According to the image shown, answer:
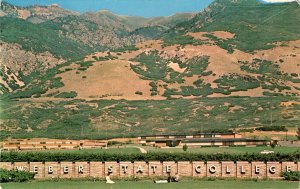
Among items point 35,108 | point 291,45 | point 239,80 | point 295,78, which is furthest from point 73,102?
point 291,45

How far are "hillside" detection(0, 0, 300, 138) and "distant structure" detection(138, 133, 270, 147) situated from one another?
8046 millimetres

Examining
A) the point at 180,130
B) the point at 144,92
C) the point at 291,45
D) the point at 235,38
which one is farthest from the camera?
the point at 235,38

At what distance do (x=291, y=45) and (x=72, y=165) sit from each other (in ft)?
403

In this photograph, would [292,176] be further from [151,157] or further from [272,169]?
[151,157]

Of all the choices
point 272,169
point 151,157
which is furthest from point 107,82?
point 272,169

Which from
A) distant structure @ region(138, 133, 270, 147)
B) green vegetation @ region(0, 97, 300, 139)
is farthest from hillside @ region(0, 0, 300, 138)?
distant structure @ region(138, 133, 270, 147)

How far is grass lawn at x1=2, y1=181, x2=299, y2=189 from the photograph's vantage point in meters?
40.4

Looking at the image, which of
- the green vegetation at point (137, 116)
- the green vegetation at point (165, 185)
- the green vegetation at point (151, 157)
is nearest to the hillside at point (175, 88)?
the green vegetation at point (137, 116)

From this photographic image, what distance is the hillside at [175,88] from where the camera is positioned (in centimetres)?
9950

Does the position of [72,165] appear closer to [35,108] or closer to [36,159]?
[36,159]

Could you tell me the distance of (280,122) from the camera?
92.5 metres

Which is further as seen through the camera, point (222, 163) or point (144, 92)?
point (144, 92)

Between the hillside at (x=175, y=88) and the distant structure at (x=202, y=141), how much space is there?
8.05m

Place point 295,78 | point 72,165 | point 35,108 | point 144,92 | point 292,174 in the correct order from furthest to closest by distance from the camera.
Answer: point 295,78, point 144,92, point 35,108, point 72,165, point 292,174
